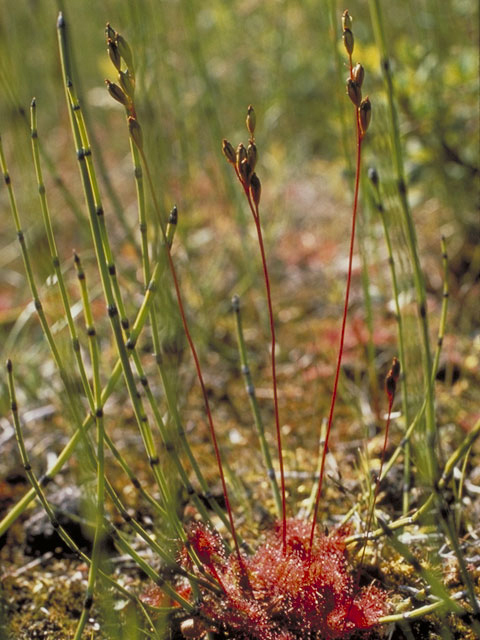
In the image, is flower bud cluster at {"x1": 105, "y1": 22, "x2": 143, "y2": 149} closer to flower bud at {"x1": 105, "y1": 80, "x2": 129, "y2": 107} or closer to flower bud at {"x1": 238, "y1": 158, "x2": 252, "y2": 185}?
flower bud at {"x1": 105, "y1": 80, "x2": 129, "y2": 107}

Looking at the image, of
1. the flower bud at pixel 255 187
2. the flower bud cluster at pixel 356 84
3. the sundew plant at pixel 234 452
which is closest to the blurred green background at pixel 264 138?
the sundew plant at pixel 234 452

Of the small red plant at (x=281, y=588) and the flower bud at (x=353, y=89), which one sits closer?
the flower bud at (x=353, y=89)

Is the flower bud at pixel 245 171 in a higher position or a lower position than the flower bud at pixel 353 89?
lower

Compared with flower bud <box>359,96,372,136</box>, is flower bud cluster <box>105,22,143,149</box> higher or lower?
higher

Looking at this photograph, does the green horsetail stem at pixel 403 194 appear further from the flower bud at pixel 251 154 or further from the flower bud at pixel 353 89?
the flower bud at pixel 251 154

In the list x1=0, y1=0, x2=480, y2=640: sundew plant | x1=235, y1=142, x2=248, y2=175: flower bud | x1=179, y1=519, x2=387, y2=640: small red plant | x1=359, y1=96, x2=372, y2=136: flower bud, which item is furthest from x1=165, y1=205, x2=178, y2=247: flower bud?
x1=179, y1=519, x2=387, y2=640: small red plant

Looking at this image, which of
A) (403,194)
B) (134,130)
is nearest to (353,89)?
(403,194)

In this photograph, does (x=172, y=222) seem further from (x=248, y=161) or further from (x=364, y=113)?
(x=364, y=113)

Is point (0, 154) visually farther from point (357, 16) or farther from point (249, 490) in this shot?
point (357, 16)
